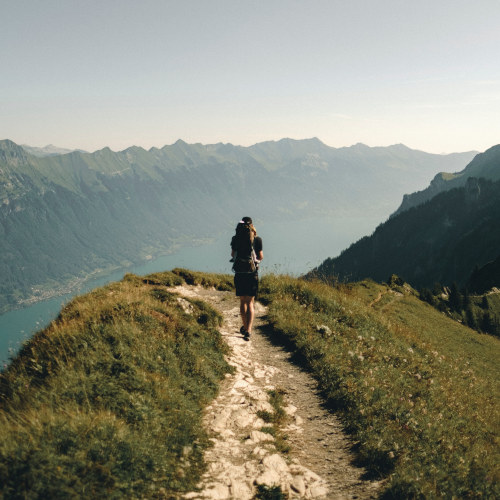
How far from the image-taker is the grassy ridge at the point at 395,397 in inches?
250

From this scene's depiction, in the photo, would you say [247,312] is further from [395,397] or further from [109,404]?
[109,404]

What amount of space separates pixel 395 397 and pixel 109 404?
6593 millimetres

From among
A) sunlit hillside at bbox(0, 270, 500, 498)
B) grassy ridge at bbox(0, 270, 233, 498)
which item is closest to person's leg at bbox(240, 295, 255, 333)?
sunlit hillside at bbox(0, 270, 500, 498)

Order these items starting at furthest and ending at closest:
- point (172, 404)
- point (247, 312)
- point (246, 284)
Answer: point (247, 312) → point (246, 284) → point (172, 404)

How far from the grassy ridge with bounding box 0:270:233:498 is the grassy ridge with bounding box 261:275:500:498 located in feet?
10.5

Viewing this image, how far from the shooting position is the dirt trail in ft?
18.8

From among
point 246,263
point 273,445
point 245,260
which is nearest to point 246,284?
point 246,263

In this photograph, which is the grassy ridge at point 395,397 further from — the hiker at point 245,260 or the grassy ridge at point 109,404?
the grassy ridge at point 109,404

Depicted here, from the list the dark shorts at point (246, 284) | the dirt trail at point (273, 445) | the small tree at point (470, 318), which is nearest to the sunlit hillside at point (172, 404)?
the dirt trail at point (273, 445)

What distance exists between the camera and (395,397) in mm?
8727

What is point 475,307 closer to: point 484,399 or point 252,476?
point 484,399

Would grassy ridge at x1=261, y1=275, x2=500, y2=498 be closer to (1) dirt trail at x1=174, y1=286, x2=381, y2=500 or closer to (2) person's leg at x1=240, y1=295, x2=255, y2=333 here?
(1) dirt trail at x1=174, y1=286, x2=381, y2=500

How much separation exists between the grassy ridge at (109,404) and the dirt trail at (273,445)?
15.6 inches

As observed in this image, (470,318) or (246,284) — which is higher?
(246,284)
